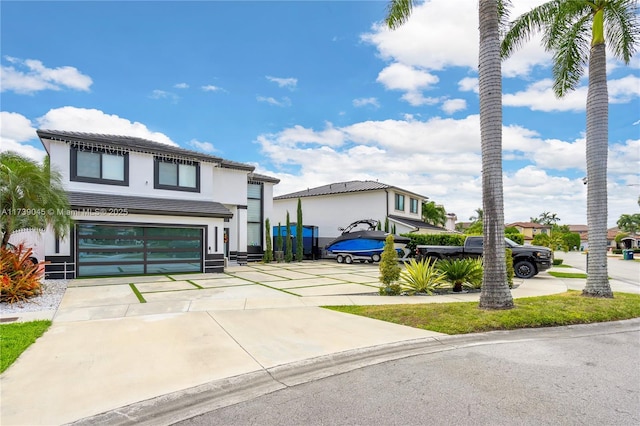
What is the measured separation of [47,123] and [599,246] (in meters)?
20.4

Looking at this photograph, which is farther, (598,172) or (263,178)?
(263,178)

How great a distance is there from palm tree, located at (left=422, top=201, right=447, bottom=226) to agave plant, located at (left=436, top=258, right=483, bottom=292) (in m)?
29.4

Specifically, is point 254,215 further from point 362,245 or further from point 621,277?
point 621,277

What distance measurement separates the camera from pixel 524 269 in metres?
15.7

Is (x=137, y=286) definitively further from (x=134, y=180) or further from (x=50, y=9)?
(x=50, y=9)

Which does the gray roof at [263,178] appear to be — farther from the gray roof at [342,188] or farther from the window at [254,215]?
the gray roof at [342,188]

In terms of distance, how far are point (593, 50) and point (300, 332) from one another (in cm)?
1086

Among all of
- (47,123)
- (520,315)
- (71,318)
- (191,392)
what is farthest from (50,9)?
(520,315)

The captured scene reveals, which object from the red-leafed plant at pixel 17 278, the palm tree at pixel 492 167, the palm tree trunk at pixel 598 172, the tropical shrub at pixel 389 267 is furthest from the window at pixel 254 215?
the palm tree trunk at pixel 598 172

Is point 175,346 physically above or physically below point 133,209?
below

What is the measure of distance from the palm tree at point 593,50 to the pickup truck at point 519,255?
19.0ft

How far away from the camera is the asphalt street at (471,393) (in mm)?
3533

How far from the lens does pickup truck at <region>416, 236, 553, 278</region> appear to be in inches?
602

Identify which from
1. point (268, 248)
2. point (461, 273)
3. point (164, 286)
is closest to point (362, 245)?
point (268, 248)
